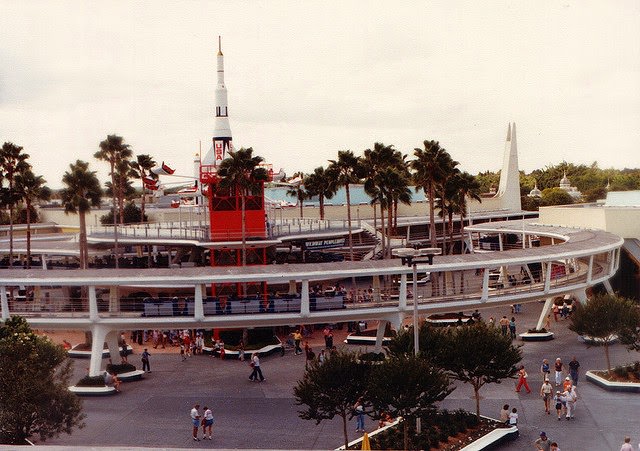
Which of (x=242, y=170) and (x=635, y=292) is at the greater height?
(x=242, y=170)

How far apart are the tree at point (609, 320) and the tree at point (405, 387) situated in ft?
39.0

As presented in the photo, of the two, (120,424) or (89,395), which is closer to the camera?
(120,424)

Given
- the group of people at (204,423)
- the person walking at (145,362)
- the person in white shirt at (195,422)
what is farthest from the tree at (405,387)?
the person walking at (145,362)

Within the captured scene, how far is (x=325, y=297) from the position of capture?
36.5 m

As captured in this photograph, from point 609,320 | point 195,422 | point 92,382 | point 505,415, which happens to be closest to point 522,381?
point 609,320

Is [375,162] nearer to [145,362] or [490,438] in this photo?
[145,362]

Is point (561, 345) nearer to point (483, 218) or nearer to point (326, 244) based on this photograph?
point (326, 244)

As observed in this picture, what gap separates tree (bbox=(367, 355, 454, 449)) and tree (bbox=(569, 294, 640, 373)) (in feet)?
39.0

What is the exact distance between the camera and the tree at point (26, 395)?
22000 mm

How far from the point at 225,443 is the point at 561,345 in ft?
68.7

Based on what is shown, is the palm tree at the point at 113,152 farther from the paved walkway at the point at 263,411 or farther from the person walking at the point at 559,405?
the person walking at the point at 559,405

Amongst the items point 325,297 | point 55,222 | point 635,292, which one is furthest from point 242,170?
point 55,222

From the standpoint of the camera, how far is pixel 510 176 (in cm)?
9631

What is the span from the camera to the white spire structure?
95750 millimetres
